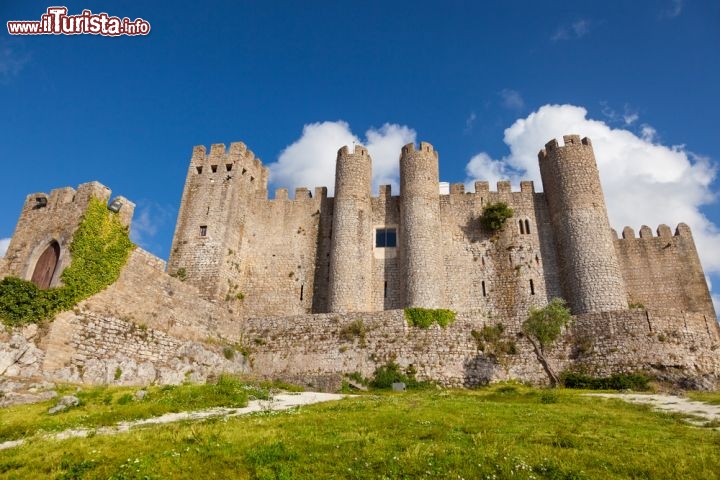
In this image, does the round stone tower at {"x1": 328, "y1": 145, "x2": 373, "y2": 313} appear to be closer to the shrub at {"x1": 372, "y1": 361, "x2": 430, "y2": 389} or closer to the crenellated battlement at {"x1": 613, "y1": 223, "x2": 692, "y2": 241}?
the shrub at {"x1": 372, "y1": 361, "x2": 430, "y2": 389}

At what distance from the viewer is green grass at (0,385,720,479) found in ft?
23.4

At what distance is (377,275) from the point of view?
1313 inches

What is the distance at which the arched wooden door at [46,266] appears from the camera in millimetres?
18938

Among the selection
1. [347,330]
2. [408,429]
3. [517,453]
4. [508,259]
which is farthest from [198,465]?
[508,259]

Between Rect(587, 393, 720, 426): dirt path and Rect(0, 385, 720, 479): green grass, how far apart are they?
1.77m

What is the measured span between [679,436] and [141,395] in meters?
13.7

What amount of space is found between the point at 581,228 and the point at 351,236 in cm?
1511

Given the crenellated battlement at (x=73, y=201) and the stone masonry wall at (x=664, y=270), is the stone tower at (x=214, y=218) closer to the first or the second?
the crenellated battlement at (x=73, y=201)

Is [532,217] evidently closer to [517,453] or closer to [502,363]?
[502,363]

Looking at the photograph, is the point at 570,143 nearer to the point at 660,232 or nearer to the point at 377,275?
the point at 660,232

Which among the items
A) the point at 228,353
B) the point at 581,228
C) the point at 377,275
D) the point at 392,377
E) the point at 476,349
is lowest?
the point at 392,377

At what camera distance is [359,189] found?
34812 mm

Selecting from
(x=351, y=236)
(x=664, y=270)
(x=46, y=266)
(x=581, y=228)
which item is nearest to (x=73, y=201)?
(x=46, y=266)

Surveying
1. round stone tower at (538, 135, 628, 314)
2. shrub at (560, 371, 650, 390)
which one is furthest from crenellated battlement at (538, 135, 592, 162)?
shrub at (560, 371, 650, 390)
